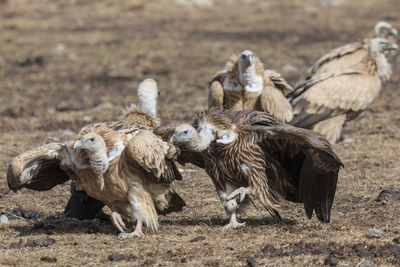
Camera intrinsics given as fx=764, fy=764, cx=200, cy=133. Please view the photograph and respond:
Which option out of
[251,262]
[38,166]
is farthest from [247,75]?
[251,262]

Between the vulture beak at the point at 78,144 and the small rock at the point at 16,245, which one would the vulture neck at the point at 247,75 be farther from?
the small rock at the point at 16,245

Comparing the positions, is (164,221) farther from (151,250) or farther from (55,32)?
(55,32)

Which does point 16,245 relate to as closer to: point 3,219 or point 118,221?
point 118,221

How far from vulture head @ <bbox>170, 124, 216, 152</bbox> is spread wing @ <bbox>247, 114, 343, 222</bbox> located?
312mm

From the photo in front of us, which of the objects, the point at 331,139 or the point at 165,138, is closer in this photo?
the point at 165,138

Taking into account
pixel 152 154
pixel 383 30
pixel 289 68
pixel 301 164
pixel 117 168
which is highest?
pixel 383 30

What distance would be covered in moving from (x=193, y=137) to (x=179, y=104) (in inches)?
250

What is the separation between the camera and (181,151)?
6.14 metres

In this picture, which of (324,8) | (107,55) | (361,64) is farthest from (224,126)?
(324,8)

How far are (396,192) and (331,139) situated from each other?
2807 millimetres

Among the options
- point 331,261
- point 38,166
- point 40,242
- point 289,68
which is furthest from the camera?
point 289,68

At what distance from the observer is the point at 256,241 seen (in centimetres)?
539

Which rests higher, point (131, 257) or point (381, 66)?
point (381, 66)

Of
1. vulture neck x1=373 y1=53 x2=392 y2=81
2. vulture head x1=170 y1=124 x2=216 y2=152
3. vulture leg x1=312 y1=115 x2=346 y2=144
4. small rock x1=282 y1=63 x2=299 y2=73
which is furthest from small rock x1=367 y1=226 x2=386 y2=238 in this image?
small rock x1=282 y1=63 x2=299 y2=73
